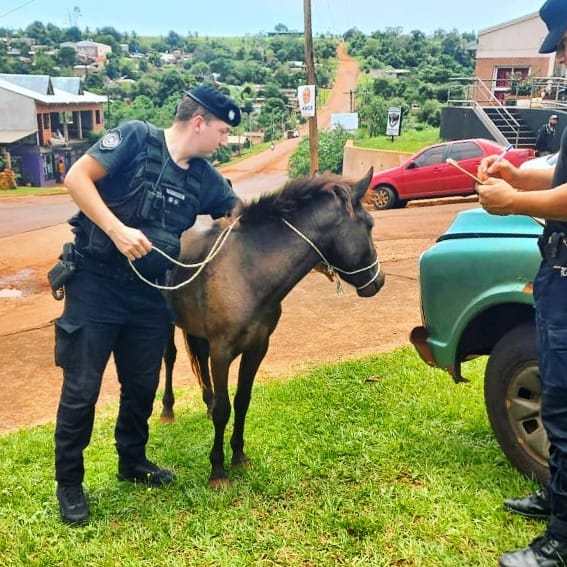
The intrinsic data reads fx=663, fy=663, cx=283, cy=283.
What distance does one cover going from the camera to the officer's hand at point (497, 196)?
8.26 ft

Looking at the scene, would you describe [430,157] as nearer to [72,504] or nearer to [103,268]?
[103,268]

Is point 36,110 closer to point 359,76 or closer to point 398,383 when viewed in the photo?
point 398,383

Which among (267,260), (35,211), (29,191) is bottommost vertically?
(29,191)

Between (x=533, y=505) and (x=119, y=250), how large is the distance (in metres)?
2.25

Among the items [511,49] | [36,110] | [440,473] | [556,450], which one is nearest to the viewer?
[556,450]

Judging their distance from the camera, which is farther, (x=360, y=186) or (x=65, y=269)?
(x=360, y=186)

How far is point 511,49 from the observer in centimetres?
3547

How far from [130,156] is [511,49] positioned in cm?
3681

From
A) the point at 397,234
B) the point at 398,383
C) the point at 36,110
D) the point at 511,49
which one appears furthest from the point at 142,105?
the point at 398,383

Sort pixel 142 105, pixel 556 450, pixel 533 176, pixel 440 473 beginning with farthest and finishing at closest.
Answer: pixel 142 105
pixel 440 473
pixel 533 176
pixel 556 450

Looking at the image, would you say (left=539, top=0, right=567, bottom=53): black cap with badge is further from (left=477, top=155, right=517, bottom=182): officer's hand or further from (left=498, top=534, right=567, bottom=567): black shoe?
(left=498, top=534, right=567, bottom=567): black shoe

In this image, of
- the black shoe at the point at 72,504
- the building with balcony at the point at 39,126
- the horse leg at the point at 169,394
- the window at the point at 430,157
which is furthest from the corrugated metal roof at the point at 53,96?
the black shoe at the point at 72,504

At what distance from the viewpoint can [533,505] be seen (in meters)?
3.08

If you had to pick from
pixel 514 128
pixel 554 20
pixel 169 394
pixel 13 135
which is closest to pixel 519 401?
pixel 554 20
